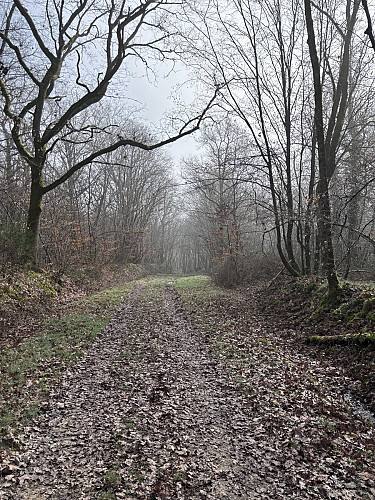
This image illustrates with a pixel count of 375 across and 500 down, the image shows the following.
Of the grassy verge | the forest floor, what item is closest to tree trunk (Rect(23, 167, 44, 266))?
the grassy verge

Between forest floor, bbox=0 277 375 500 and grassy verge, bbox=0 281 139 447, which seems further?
grassy verge, bbox=0 281 139 447

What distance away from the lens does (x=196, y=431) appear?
5910 mm

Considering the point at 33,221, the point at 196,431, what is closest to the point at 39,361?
the point at 196,431

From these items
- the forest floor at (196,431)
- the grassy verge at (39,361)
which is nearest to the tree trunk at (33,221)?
the grassy verge at (39,361)

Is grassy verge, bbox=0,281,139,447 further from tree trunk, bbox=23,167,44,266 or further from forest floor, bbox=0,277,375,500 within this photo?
tree trunk, bbox=23,167,44,266

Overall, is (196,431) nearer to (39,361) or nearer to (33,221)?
(39,361)

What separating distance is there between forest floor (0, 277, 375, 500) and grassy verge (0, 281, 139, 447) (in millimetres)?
235

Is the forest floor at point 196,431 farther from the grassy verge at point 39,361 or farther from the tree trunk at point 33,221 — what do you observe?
the tree trunk at point 33,221

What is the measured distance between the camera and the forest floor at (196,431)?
462cm

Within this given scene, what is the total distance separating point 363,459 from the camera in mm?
5168

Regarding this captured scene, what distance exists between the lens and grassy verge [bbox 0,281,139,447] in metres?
6.33

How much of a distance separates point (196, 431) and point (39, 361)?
14.8 feet

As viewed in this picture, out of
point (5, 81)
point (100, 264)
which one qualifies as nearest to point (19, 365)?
point (5, 81)

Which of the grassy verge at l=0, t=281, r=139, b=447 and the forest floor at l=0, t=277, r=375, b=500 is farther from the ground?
the grassy verge at l=0, t=281, r=139, b=447
